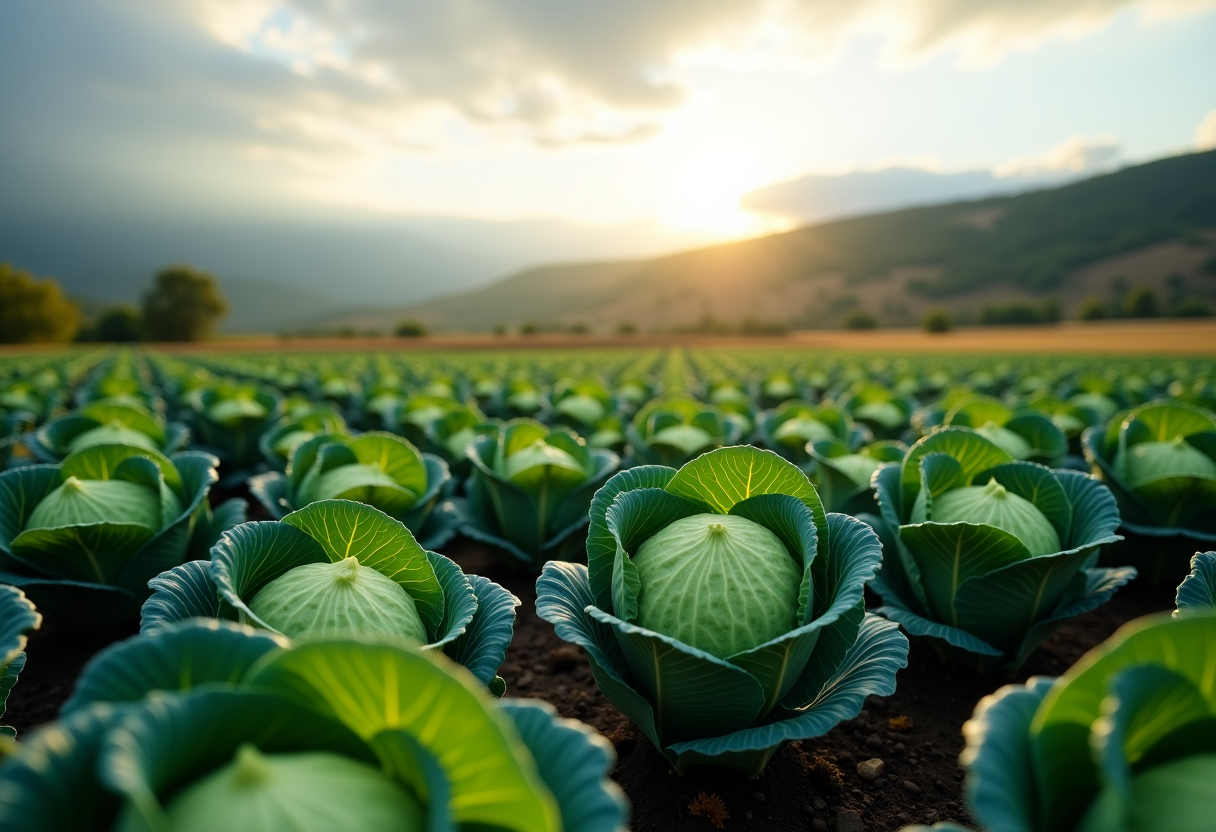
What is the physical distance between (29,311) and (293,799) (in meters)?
82.3

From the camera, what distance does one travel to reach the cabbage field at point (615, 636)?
1.17 metres

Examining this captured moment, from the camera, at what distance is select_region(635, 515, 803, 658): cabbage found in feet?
7.16

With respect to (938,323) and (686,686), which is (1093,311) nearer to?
(938,323)

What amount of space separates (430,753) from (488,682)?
979 millimetres

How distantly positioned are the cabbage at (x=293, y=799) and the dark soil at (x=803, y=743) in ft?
5.29

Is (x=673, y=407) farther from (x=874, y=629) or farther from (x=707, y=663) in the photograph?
(x=707, y=663)

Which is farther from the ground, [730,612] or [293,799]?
[293,799]

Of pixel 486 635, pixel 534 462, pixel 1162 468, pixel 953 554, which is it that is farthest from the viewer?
pixel 534 462

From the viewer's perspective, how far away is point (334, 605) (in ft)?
6.52

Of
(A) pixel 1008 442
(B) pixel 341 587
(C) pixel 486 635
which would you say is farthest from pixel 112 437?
(A) pixel 1008 442

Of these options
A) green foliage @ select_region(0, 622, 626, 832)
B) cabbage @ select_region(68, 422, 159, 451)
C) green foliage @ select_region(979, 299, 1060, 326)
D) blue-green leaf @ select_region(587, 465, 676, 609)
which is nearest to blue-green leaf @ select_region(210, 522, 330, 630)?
green foliage @ select_region(0, 622, 626, 832)

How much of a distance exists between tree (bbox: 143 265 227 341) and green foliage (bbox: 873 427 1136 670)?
8554 cm

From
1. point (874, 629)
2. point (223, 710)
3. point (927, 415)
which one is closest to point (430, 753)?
point (223, 710)

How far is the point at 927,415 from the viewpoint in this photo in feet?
22.8
